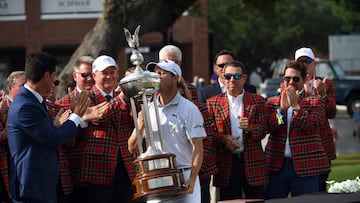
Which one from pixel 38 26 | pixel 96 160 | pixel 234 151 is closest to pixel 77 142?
pixel 96 160

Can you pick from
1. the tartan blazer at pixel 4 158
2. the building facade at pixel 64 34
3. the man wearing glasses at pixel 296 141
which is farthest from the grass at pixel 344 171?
the building facade at pixel 64 34

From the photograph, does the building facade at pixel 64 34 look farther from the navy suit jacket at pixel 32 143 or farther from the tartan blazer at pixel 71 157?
the navy suit jacket at pixel 32 143

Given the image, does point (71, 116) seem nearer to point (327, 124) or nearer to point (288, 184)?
point (288, 184)

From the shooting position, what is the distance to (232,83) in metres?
9.72

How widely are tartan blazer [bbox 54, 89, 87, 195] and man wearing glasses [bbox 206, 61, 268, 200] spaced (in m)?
1.45

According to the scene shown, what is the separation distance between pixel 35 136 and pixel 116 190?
2132mm

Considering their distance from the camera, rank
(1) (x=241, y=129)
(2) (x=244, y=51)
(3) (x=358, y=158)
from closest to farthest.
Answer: (1) (x=241, y=129)
(3) (x=358, y=158)
(2) (x=244, y=51)

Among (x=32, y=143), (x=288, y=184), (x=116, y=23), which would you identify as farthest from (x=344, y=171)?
(x=32, y=143)

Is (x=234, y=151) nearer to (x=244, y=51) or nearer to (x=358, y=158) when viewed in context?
(x=358, y=158)

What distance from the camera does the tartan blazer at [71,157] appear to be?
8.99m

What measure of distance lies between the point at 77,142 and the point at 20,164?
6.31ft

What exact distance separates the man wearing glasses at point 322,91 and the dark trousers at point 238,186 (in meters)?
0.78

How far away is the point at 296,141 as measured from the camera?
32.2ft

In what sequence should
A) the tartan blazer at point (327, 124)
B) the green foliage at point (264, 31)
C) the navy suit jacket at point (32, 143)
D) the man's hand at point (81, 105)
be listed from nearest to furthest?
1. the navy suit jacket at point (32, 143)
2. the man's hand at point (81, 105)
3. the tartan blazer at point (327, 124)
4. the green foliage at point (264, 31)
